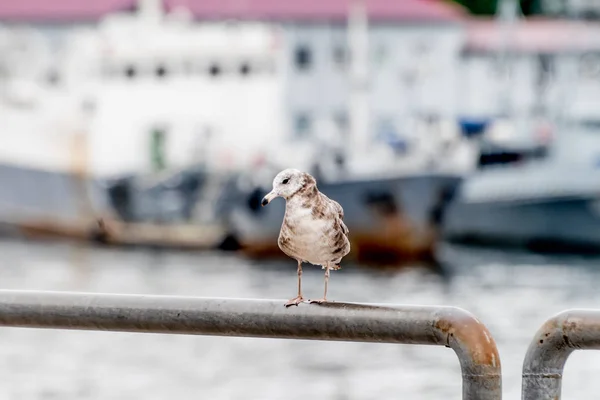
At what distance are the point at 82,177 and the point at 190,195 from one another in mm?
4494

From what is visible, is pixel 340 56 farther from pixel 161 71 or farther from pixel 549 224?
pixel 549 224

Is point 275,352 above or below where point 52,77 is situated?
below

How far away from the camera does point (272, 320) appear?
7.85 ft

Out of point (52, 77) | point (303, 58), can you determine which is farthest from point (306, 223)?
point (303, 58)

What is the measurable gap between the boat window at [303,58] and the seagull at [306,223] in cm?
6155

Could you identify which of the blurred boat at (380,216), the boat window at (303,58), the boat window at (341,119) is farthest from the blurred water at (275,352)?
the boat window at (303,58)

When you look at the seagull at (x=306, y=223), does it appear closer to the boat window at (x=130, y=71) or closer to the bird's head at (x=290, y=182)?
the bird's head at (x=290, y=182)

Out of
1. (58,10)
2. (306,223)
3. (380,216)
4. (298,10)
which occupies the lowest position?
(306,223)

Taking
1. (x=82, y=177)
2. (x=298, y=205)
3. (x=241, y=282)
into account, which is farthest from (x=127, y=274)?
(x=298, y=205)

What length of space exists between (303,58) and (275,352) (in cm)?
4469

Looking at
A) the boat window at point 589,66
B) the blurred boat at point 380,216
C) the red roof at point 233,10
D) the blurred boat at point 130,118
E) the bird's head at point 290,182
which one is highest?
the red roof at point 233,10

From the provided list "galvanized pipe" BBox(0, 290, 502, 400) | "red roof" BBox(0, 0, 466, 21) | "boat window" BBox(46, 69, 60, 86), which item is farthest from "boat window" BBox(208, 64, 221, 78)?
"galvanized pipe" BBox(0, 290, 502, 400)

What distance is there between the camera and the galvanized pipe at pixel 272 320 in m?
2.27

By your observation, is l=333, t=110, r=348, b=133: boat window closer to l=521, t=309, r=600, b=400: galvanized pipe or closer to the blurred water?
the blurred water
